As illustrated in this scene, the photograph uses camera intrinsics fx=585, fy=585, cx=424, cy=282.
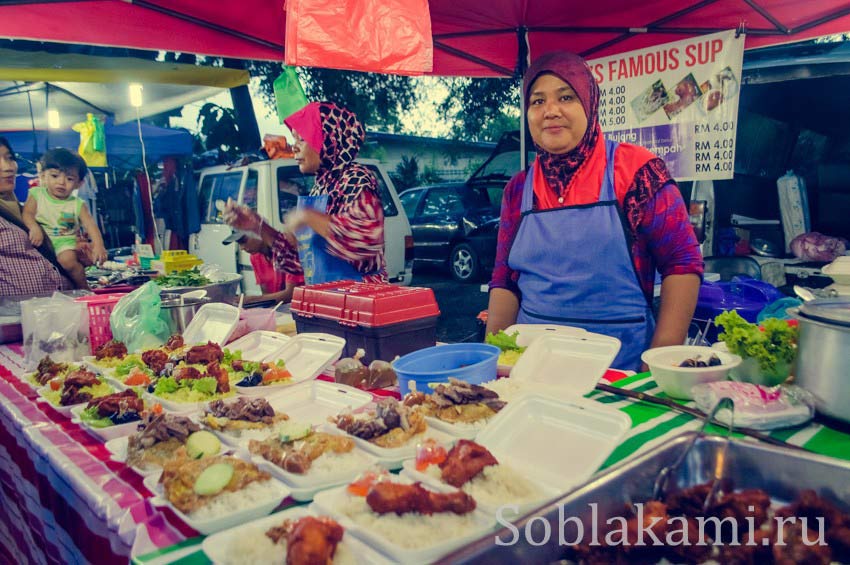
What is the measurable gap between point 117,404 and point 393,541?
1.27m

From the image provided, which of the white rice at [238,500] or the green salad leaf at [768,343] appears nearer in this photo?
the white rice at [238,500]

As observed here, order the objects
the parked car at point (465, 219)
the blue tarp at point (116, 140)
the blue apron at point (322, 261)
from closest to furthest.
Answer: the blue apron at point (322, 261) → the blue tarp at point (116, 140) → the parked car at point (465, 219)

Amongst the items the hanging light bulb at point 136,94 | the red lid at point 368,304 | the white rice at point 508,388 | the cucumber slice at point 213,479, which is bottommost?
the cucumber slice at point 213,479

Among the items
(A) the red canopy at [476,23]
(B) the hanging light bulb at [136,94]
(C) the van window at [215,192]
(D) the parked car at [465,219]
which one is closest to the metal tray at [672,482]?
(A) the red canopy at [476,23]

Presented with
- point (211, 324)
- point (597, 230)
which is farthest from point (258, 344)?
point (597, 230)

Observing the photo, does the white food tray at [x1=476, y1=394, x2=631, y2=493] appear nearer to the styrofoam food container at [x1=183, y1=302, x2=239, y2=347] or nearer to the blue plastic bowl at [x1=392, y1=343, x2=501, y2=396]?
the blue plastic bowl at [x1=392, y1=343, x2=501, y2=396]

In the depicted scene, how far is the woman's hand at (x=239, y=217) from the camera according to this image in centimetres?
383

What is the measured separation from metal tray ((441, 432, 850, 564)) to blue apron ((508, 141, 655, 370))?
1.53 meters

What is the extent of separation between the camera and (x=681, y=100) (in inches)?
168

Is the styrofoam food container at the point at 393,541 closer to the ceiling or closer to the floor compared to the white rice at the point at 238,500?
closer to the ceiling

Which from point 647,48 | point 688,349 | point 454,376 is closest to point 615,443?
point 454,376

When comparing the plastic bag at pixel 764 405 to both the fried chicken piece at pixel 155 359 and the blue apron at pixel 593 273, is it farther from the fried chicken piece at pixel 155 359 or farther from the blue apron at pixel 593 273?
the fried chicken piece at pixel 155 359

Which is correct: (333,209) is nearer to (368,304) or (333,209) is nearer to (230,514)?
(368,304)

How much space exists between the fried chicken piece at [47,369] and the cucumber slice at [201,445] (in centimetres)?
127
